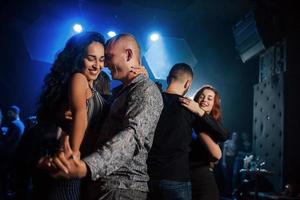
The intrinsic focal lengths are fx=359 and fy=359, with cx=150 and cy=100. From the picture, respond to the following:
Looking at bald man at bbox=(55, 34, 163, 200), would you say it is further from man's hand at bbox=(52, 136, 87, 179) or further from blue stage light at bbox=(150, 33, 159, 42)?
blue stage light at bbox=(150, 33, 159, 42)

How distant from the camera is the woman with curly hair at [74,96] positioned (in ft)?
5.54

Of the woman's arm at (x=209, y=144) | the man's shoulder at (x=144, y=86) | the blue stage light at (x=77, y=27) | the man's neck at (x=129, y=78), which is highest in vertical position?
the blue stage light at (x=77, y=27)

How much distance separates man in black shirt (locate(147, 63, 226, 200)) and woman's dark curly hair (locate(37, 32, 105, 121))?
83cm

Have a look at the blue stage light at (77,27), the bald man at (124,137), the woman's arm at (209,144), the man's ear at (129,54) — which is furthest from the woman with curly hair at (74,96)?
the blue stage light at (77,27)

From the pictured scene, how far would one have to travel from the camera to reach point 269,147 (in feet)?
23.1

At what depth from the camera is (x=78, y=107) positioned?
1.61 metres

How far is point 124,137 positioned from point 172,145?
116 cm

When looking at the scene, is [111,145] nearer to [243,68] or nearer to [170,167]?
[170,167]

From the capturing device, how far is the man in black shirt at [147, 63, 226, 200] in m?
2.40

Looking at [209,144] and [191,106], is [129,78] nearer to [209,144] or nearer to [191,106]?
[191,106]

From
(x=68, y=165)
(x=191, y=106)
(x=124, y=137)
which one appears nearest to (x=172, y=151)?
(x=191, y=106)

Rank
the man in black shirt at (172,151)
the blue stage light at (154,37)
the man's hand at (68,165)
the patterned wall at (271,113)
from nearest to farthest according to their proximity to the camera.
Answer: the man's hand at (68,165)
the man in black shirt at (172,151)
the patterned wall at (271,113)
the blue stage light at (154,37)

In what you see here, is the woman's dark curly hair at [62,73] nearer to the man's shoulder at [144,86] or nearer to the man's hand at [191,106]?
the man's shoulder at [144,86]

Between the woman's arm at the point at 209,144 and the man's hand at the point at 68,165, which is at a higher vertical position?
the woman's arm at the point at 209,144
